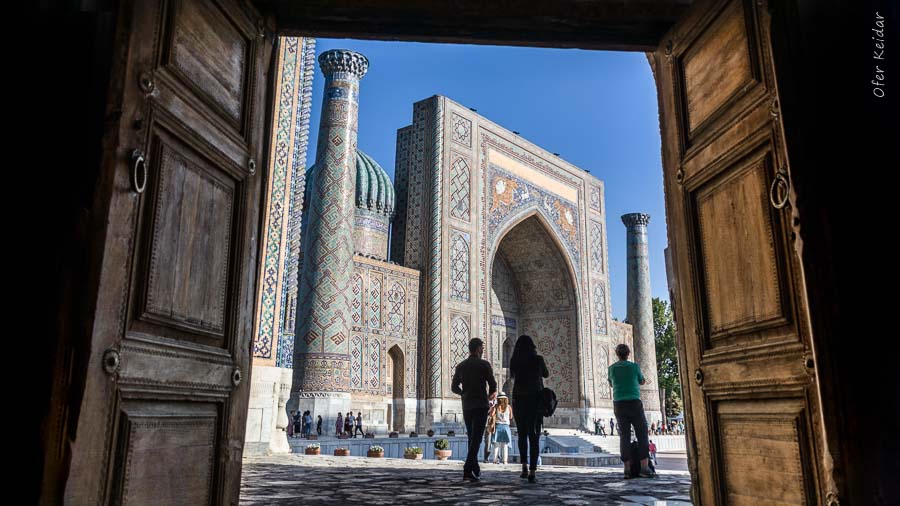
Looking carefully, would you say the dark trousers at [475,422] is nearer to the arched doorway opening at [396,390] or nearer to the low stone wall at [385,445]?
the low stone wall at [385,445]

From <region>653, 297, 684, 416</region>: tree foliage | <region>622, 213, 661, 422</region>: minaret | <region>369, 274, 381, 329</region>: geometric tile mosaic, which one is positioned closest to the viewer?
<region>369, 274, 381, 329</region>: geometric tile mosaic

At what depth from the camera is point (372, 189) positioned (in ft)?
58.8

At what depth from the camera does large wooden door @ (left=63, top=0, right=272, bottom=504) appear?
1358 mm

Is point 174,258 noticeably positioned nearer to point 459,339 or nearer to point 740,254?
point 740,254

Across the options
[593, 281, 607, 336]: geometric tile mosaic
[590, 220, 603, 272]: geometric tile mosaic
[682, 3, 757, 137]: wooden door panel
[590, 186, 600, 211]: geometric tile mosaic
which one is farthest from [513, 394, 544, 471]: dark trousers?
[590, 186, 600, 211]: geometric tile mosaic

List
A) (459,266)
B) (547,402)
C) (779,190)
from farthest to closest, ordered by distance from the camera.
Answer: (459,266)
(547,402)
(779,190)

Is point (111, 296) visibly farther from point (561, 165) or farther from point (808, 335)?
point (561, 165)

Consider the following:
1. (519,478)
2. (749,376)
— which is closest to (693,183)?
(749,376)

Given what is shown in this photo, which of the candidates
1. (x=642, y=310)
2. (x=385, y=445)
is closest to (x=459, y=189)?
(x=385, y=445)

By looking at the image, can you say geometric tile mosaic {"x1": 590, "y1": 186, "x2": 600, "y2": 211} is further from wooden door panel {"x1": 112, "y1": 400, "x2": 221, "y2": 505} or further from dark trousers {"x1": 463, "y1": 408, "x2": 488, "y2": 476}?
wooden door panel {"x1": 112, "y1": 400, "x2": 221, "y2": 505}

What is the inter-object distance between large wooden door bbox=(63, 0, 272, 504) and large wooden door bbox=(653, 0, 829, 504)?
4.70 feet

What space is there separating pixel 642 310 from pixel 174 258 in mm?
22342

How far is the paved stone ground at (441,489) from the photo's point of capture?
3615 mm

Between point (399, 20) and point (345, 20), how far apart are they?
7.6 inches
